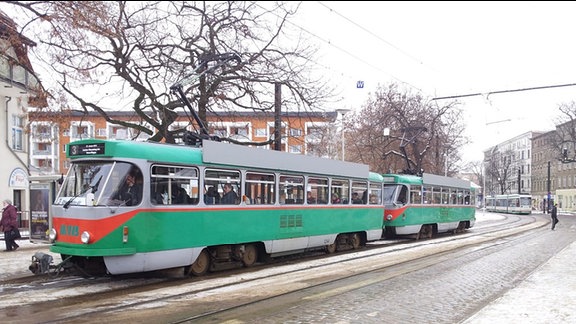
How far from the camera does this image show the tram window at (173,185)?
34.2ft

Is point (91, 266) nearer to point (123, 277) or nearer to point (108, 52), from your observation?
point (123, 277)

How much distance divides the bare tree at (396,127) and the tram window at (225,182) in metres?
26.5

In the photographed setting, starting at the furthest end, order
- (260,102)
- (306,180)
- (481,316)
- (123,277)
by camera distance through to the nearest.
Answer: (260,102) → (306,180) → (123,277) → (481,316)

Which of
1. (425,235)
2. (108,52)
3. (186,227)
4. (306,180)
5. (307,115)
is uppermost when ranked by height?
(108,52)

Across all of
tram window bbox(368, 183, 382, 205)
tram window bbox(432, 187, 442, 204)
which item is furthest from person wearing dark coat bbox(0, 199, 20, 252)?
tram window bbox(432, 187, 442, 204)

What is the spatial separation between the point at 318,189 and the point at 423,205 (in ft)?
31.2

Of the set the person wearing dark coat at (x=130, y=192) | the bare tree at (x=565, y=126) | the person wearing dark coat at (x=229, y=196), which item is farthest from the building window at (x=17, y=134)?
the bare tree at (x=565, y=126)

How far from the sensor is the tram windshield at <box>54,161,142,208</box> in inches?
389

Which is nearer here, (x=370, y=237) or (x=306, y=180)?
(x=306, y=180)

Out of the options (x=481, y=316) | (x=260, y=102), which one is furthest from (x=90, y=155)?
(x=260, y=102)

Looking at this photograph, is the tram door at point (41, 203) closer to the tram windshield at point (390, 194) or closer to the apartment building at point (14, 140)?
the apartment building at point (14, 140)

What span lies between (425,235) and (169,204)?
1652 centimetres

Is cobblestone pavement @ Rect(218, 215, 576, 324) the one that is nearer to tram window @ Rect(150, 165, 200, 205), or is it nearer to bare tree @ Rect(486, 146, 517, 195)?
tram window @ Rect(150, 165, 200, 205)

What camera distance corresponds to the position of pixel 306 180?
15.0 meters
